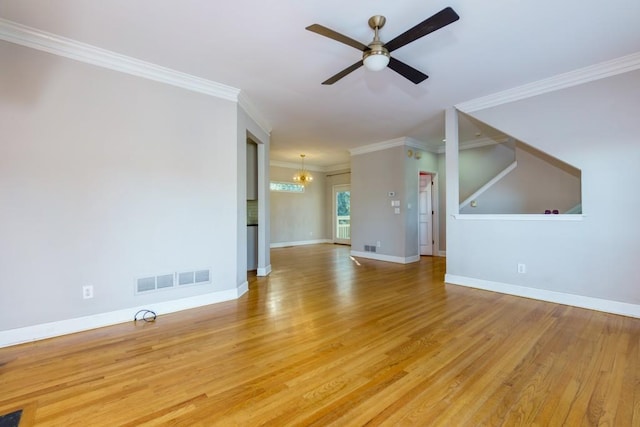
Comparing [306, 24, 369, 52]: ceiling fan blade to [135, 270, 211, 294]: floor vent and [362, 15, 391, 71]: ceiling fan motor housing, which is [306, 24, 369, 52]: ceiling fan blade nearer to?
[362, 15, 391, 71]: ceiling fan motor housing

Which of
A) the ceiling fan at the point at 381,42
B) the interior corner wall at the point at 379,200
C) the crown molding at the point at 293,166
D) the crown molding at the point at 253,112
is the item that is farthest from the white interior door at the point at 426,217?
the ceiling fan at the point at 381,42

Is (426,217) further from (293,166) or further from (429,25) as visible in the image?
(429,25)

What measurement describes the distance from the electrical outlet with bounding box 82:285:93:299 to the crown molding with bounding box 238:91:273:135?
8.97ft

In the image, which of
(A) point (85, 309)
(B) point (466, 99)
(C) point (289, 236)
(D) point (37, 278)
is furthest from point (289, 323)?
(C) point (289, 236)

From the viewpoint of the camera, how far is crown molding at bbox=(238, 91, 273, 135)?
3941 mm

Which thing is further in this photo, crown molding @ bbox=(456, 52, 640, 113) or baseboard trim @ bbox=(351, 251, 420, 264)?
baseboard trim @ bbox=(351, 251, 420, 264)

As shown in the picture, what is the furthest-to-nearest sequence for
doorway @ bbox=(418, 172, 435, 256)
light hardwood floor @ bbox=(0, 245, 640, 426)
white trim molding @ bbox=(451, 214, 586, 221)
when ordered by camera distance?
1. doorway @ bbox=(418, 172, 435, 256)
2. white trim molding @ bbox=(451, 214, 586, 221)
3. light hardwood floor @ bbox=(0, 245, 640, 426)

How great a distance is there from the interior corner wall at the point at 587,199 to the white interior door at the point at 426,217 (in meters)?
3.31

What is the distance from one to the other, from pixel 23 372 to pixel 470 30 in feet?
14.7

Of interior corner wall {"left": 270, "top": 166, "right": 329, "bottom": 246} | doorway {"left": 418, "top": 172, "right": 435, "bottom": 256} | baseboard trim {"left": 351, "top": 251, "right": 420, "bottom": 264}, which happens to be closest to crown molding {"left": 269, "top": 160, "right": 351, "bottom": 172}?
interior corner wall {"left": 270, "top": 166, "right": 329, "bottom": 246}

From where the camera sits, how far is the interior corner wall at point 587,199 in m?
3.17

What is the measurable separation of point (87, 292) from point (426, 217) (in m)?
6.90

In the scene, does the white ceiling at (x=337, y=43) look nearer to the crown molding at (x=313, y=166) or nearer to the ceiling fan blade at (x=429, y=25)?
the ceiling fan blade at (x=429, y=25)

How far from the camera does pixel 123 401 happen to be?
1729 mm
